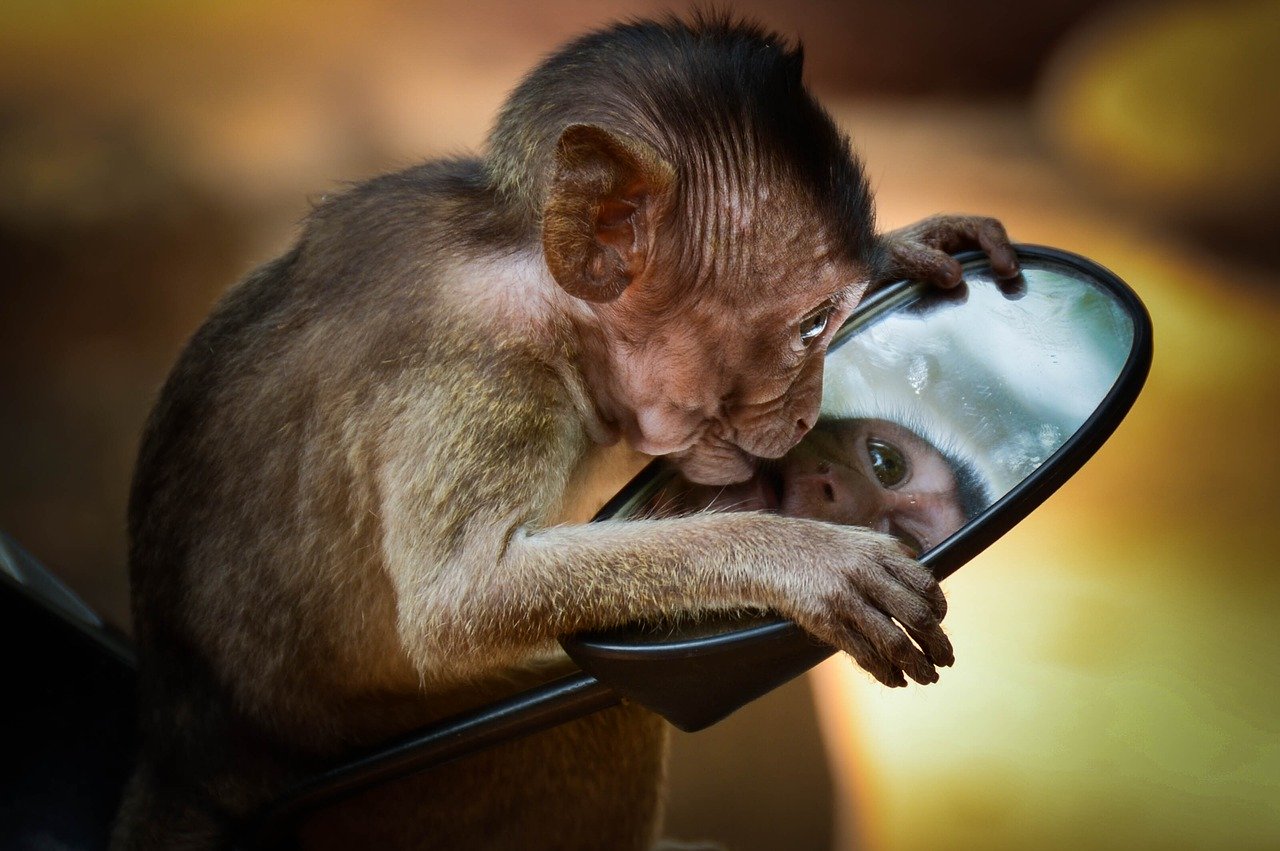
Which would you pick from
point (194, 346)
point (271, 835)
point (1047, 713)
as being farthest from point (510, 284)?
point (1047, 713)

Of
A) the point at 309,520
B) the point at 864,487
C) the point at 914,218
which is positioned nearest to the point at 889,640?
the point at 864,487

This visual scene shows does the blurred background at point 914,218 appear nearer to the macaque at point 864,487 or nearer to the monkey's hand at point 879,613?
the macaque at point 864,487

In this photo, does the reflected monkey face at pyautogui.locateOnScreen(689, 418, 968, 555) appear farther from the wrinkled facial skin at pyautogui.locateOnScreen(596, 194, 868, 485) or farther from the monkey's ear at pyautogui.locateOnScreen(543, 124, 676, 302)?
the monkey's ear at pyautogui.locateOnScreen(543, 124, 676, 302)

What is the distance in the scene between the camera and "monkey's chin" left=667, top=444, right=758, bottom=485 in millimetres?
1515

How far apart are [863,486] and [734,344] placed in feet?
0.77

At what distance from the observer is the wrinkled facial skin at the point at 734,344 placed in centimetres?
136

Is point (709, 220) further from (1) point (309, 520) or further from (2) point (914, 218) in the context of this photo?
(2) point (914, 218)

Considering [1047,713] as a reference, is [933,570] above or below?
above

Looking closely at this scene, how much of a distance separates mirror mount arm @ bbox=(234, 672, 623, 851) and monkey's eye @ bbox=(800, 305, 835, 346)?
1.62 ft

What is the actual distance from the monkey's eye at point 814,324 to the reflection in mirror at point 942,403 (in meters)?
0.13

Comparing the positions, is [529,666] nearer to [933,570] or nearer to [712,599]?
[712,599]

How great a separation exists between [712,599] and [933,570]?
0.81 ft

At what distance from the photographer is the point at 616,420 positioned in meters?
1.53

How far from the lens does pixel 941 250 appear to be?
164 centimetres
